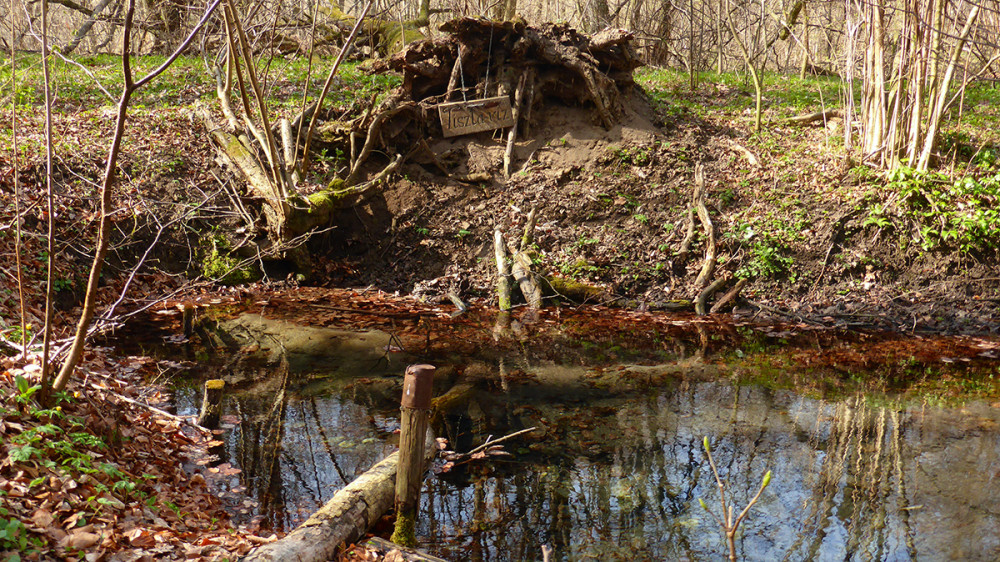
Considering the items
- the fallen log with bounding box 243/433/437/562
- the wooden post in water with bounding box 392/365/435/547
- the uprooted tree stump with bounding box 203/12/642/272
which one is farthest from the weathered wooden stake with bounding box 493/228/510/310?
the wooden post in water with bounding box 392/365/435/547

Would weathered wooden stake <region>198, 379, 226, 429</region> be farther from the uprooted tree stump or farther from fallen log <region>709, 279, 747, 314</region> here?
fallen log <region>709, 279, 747, 314</region>

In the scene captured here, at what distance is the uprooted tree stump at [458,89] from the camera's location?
1103 centimetres

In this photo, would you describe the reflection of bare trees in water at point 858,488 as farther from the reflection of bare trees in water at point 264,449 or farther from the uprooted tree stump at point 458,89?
the uprooted tree stump at point 458,89

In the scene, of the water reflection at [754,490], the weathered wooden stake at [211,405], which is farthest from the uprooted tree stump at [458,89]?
the water reflection at [754,490]

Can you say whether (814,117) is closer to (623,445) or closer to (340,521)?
(623,445)

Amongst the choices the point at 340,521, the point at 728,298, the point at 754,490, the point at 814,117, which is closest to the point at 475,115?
the point at 728,298

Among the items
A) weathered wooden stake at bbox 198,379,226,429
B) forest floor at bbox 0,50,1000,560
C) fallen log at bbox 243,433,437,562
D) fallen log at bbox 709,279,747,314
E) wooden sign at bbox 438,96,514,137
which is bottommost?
fallen log at bbox 243,433,437,562

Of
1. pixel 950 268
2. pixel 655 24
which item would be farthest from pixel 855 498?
pixel 655 24

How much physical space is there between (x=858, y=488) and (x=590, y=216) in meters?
6.58

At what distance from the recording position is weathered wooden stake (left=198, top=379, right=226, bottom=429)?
17.2ft

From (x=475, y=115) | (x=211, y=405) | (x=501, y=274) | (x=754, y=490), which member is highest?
(x=475, y=115)

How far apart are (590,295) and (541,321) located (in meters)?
1.05

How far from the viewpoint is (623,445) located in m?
5.50

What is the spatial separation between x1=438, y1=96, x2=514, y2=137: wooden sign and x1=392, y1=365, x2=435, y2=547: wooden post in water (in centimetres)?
831
